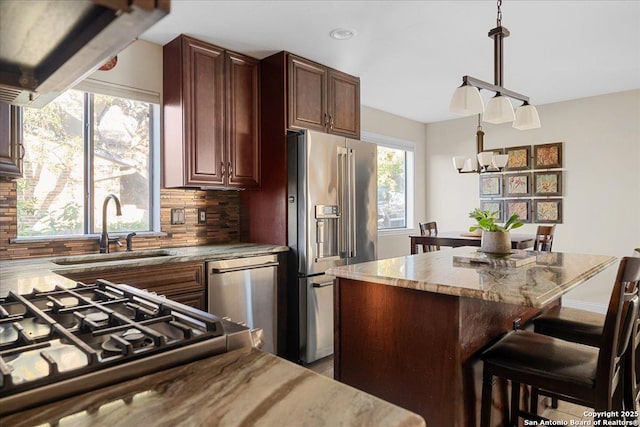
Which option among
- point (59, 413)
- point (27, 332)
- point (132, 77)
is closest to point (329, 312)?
point (132, 77)

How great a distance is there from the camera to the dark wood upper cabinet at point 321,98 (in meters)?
3.34

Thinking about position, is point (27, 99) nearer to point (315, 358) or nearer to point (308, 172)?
point (308, 172)

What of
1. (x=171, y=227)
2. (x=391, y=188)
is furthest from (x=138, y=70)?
(x=391, y=188)

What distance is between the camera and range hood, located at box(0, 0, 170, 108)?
544 mm

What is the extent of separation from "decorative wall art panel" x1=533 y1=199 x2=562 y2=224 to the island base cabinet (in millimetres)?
3479

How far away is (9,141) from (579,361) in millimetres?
2482

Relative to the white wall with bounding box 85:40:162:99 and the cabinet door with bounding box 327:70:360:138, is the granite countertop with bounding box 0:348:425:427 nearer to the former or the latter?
the white wall with bounding box 85:40:162:99

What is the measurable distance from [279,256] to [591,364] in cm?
213

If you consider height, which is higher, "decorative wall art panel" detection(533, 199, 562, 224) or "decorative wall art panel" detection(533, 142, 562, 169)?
"decorative wall art panel" detection(533, 142, 562, 169)

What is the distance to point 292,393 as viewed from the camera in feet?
2.17

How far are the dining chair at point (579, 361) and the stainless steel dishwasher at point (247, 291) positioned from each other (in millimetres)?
1501

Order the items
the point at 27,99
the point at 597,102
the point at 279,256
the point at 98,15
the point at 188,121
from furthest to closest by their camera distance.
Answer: the point at 597,102, the point at 279,256, the point at 188,121, the point at 27,99, the point at 98,15

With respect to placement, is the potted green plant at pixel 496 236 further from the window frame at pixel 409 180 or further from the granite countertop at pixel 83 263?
the window frame at pixel 409 180

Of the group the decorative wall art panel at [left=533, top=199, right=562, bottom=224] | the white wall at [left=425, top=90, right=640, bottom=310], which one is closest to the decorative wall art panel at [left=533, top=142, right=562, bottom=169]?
the white wall at [left=425, top=90, right=640, bottom=310]
